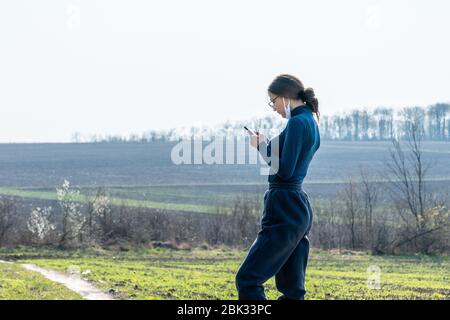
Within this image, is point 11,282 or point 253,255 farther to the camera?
point 11,282

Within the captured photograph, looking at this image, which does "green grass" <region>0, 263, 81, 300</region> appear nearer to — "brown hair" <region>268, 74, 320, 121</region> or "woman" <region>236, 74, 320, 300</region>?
"woman" <region>236, 74, 320, 300</region>

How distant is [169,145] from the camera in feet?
299

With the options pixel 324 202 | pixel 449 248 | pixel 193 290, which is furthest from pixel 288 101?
pixel 324 202

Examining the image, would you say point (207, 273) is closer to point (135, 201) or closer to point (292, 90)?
point (292, 90)

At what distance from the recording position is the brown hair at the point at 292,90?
6379 millimetres

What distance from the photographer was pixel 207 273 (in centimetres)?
2356

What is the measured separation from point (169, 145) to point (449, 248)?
5611cm

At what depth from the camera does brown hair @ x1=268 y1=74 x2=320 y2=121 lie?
638 cm

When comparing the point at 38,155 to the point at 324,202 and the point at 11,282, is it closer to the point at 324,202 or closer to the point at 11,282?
the point at 324,202

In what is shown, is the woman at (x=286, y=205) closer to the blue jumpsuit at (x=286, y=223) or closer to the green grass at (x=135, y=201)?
the blue jumpsuit at (x=286, y=223)

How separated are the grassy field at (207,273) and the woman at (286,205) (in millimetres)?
7176

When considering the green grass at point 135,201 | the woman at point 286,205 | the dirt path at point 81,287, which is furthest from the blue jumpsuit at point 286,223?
the green grass at point 135,201

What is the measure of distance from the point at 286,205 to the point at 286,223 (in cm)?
15

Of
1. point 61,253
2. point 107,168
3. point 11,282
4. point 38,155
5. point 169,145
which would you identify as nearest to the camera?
point 11,282
